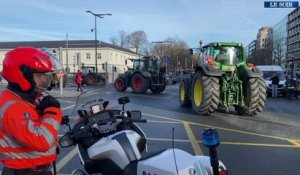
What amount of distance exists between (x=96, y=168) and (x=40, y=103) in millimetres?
784

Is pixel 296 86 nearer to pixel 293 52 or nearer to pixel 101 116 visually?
pixel 101 116

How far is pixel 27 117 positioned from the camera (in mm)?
3076

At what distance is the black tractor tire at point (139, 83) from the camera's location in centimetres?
2825

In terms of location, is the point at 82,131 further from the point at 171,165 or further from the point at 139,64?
the point at 139,64

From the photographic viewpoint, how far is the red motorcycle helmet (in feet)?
10.3

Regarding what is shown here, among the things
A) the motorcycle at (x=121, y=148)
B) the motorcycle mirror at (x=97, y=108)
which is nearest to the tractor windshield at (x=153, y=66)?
the motorcycle at (x=121, y=148)

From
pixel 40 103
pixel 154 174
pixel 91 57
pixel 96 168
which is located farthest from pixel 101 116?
pixel 91 57

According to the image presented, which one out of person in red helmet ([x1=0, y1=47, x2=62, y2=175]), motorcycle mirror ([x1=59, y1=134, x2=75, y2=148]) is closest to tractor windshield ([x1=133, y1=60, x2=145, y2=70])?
motorcycle mirror ([x1=59, y1=134, x2=75, y2=148])

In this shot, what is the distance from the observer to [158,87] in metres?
29.6

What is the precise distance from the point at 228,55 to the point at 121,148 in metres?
13.3

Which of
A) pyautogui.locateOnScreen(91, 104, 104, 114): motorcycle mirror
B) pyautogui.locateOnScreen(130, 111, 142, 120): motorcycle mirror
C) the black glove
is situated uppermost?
the black glove

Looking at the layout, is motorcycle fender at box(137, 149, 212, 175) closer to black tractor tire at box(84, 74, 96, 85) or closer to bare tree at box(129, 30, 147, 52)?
black tractor tire at box(84, 74, 96, 85)

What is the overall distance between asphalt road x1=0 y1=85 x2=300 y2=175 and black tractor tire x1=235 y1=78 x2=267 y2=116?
0.35 m

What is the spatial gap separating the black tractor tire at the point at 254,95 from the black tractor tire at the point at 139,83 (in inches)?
531
